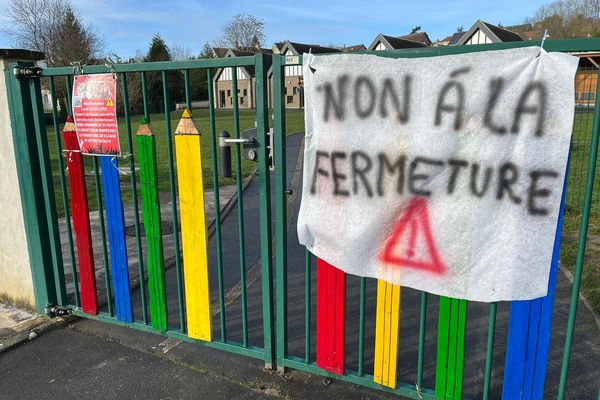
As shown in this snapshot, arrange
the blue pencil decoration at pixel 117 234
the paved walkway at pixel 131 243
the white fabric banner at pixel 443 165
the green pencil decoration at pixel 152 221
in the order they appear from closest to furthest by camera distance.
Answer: the white fabric banner at pixel 443 165
the green pencil decoration at pixel 152 221
the blue pencil decoration at pixel 117 234
the paved walkway at pixel 131 243

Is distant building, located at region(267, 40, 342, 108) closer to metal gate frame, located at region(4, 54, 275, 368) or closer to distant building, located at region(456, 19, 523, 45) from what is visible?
metal gate frame, located at region(4, 54, 275, 368)

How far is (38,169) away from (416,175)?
9.81ft

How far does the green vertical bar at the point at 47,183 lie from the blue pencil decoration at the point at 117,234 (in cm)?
63

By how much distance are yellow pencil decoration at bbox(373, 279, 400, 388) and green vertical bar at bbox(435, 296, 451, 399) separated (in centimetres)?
23

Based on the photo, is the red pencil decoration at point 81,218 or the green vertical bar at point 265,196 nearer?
the green vertical bar at point 265,196

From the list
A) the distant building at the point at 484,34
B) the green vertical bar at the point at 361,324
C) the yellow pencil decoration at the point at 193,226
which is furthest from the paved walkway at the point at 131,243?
the distant building at the point at 484,34

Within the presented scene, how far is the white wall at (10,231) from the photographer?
3715 millimetres

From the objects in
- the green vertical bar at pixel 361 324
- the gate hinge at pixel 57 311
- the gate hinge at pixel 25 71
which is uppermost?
the gate hinge at pixel 25 71

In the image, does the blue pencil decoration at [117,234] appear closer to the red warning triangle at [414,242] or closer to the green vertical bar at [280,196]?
the green vertical bar at [280,196]

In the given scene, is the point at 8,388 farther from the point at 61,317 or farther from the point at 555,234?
the point at 555,234

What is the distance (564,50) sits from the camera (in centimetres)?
204

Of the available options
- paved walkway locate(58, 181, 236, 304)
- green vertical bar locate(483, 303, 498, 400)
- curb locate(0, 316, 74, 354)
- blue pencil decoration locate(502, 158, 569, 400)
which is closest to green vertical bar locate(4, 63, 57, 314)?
curb locate(0, 316, 74, 354)

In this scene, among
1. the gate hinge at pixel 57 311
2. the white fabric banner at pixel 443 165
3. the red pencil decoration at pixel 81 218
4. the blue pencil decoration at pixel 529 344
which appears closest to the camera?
the white fabric banner at pixel 443 165

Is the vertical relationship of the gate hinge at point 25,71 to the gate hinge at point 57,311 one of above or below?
above
